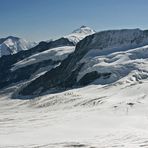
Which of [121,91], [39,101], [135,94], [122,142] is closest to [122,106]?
[135,94]

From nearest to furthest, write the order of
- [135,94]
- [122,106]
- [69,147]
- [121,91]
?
[69,147] → [122,106] → [135,94] → [121,91]

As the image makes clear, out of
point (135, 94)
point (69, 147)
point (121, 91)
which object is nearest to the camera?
point (69, 147)

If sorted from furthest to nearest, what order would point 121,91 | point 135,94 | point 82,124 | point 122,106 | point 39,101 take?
point 39,101, point 121,91, point 135,94, point 122,106, point 82,124

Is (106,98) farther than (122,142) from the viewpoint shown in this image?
Yes

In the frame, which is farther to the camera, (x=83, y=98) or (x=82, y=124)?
(x=83, y=98)

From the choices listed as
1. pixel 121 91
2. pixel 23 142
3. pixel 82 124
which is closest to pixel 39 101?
pixel 121 91

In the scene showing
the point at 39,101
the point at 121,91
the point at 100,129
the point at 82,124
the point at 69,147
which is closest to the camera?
the point at 69,147

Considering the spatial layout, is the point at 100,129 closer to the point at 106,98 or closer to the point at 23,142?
the point at 23,142

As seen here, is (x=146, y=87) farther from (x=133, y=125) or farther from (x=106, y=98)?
(x=133, y=125)

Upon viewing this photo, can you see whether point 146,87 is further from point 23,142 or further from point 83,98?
point 23,142
